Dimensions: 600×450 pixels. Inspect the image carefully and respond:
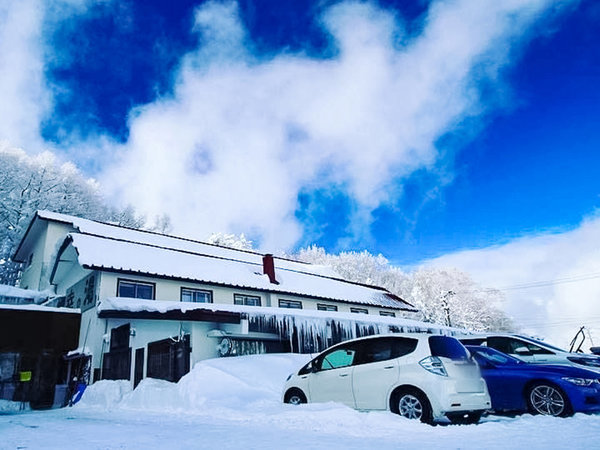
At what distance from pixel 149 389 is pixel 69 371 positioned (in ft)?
25.2

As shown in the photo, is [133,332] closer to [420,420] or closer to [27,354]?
[27,354]

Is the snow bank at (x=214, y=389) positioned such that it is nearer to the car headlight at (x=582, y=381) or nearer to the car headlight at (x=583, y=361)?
the car headlight at (x=582, y=381)

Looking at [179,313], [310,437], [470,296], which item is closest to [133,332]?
[179,313]

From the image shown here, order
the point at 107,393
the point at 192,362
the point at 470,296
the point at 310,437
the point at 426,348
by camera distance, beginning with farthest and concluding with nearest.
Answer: the point at 470,296
the point at 192,362
the point at 107,393
the point at 426,348
the point at 310,437

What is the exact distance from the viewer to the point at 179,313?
13641 mm

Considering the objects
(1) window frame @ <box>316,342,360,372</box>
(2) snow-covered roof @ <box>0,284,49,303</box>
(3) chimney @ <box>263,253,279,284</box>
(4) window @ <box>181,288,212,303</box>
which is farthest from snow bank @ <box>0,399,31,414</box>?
(3) chimney @ <box>263,253,279,284</box>

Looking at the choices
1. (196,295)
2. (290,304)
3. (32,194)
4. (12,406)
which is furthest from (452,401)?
(32,194)

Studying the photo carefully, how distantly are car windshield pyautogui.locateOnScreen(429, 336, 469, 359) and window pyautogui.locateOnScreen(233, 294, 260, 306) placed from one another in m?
14.6

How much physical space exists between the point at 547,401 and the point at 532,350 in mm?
2332

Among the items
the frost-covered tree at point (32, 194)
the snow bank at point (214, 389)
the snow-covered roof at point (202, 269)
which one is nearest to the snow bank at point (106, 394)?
the snow bank at point (214, 389)

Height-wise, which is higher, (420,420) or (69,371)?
(69,371)

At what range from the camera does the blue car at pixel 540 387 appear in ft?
21.4

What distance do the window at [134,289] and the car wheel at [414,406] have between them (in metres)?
13.3

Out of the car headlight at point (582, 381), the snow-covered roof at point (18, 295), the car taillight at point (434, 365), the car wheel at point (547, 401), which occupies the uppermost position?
the snow-covered roof at point (18, 295)
